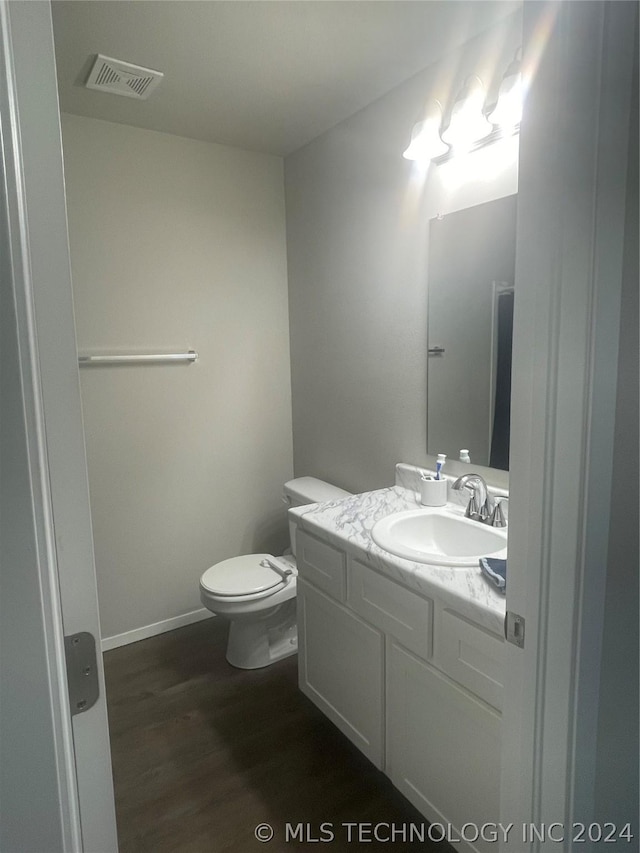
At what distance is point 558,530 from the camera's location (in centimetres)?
78

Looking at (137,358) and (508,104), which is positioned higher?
(508,104)

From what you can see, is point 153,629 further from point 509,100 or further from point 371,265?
point 509,100

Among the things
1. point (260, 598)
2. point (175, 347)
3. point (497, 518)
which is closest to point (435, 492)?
point (497, 518)

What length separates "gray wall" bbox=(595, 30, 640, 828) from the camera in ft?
2.36

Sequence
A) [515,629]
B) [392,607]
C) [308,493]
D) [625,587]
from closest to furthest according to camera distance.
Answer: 1. [625,587]
2. [515,629]
3. [392,607]
4. [308,493]

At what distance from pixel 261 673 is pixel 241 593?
0.43 metres

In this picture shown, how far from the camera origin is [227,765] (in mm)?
1866

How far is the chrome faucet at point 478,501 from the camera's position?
178cm

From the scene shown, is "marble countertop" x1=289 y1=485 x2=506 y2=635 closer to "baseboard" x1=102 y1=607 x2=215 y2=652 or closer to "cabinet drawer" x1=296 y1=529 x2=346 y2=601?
"cabinet drawer" x1=296 y1=529 x2=346 y2=601

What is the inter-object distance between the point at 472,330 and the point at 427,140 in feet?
2.24

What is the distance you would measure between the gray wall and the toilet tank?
171 cm

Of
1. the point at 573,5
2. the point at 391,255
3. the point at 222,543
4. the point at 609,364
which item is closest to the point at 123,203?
the point at 391,255

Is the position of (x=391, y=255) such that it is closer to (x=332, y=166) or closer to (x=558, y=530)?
(x=332, y=166)

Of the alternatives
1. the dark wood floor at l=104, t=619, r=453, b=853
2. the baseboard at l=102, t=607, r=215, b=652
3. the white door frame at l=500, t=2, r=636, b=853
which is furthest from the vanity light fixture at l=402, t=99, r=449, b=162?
the baseboard at l=102, t=607, r=215, b=652
